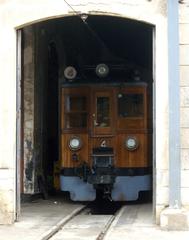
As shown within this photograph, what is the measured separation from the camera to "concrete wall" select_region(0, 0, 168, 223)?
9.56 meters

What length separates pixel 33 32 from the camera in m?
13.3

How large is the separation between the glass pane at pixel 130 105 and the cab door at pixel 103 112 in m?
0.20

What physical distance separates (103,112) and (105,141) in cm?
66

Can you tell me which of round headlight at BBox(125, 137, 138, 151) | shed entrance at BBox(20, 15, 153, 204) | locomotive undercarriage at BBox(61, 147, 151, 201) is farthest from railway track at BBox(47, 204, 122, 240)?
shed entrance at BBox(20, 15, 153, 204)

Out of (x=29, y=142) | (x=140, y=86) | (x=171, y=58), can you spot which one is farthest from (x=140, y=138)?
(x=171, y=58)

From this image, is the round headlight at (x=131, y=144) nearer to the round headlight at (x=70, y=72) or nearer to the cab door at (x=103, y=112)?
the cab door at (x=103, y=112)

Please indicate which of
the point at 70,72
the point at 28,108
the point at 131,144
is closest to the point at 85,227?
the point at 131,144

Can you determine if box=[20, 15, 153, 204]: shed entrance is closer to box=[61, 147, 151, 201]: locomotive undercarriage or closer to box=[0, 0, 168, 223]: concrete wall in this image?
box=[61, 147, 151, 201]: locomotive undercarriage

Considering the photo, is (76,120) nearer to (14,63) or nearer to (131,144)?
(131,144)

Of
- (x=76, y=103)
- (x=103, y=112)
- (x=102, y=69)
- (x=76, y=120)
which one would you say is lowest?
(x=76, y=120)

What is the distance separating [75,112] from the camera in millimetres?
12953

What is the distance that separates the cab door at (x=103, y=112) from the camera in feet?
41.6

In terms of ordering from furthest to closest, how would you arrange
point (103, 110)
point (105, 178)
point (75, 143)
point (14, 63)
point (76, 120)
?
point (76, 120), point (103, 110), point (75, 143), point (105, 178), point (14, 63)

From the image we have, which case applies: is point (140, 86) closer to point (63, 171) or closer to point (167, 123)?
point (63, 171)
